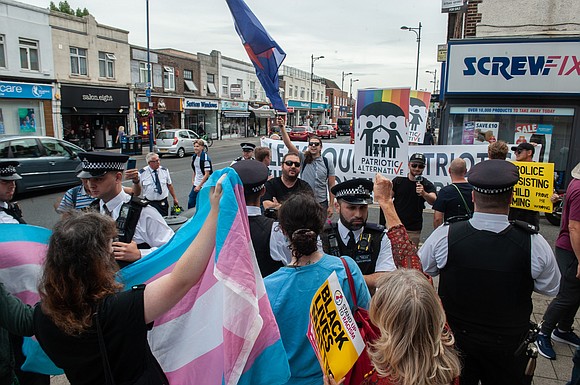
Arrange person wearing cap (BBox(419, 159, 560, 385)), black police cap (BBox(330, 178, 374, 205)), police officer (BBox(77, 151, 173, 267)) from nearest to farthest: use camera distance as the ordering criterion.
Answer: person wearing cap (BBox(419, 159, 560, 385))
black police cap (BBox(330, 178, 374, 205))
police officer (BBox(77, 151, 173, 267))

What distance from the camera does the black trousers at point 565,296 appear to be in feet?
12.5

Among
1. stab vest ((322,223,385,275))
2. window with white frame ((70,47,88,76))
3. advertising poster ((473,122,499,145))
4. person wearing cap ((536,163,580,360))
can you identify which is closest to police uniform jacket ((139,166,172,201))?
stab vest ((322,223,385,275))

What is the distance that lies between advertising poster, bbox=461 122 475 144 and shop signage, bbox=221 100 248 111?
Result: 35.2 m

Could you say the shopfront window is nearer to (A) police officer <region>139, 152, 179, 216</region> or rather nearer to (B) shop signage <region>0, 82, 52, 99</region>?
(A) police officer <region>139, 152, 179, 216</region>

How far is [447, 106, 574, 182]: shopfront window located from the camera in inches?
382

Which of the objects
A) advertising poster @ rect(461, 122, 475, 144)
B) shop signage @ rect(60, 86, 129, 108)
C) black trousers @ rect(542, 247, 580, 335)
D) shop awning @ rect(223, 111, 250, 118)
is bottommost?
black trousers @ rect(542, 247, 580, 335)

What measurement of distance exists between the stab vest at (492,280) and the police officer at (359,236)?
43 cm

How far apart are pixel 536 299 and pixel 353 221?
3788mm

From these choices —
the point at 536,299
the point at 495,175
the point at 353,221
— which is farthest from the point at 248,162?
the point at 536,299

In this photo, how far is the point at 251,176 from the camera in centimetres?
324

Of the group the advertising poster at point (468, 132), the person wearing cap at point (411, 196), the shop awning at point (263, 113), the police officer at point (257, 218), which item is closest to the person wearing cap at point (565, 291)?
the person wearing cap at point (411, 196)

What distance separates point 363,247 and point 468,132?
8.83m

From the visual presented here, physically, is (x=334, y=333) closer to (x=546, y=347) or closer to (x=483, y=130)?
(x=546, y=347)

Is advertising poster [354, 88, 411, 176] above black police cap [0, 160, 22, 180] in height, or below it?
above
